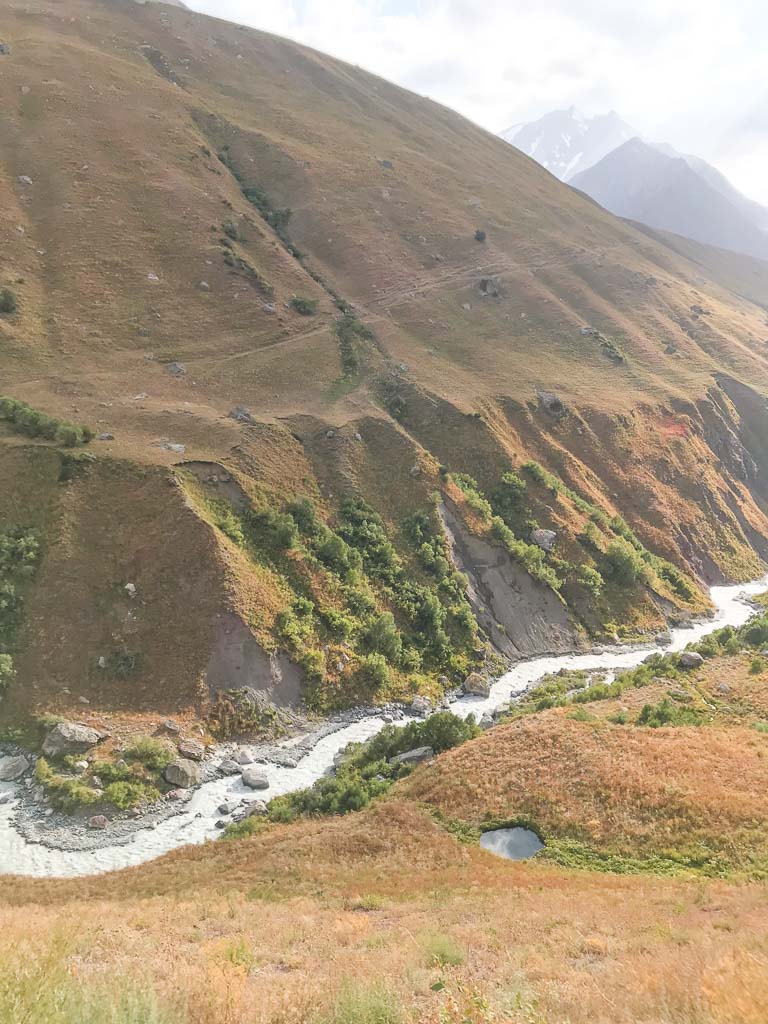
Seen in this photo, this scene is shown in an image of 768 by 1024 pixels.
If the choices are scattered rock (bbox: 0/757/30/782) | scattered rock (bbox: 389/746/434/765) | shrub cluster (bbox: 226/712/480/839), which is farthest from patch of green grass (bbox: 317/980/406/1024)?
Result: scattered rock (bbox: 0/757/30/782)

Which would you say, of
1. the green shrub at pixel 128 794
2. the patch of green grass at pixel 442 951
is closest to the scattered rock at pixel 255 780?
the green shrub at pixel 128 794

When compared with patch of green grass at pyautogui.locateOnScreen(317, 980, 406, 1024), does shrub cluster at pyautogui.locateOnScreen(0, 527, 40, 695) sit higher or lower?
lower

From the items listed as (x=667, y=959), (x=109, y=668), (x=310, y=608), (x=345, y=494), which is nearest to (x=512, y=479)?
(x=345, y=494)

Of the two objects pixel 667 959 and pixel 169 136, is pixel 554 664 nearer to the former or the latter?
pixel 667 959

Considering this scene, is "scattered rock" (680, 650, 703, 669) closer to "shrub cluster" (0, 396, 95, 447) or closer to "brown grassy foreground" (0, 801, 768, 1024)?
"brown grassy foreground" (0, 801, 768, 1024)

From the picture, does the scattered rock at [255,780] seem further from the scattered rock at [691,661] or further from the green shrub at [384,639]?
the scattered rock at [691,661]

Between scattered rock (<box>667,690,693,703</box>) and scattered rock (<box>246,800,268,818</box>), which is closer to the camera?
scattered rock (<box>246,800,268,818</box>)
